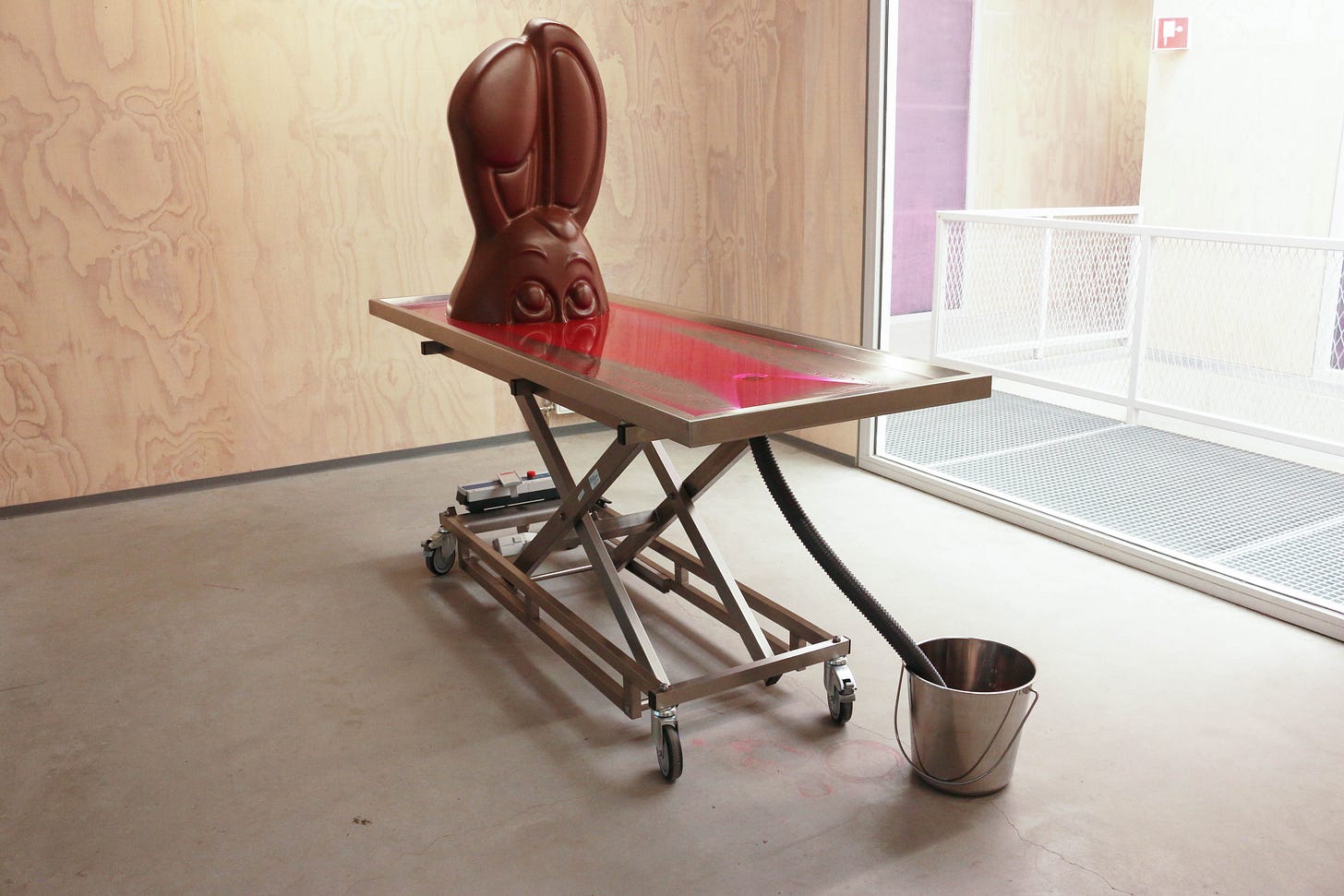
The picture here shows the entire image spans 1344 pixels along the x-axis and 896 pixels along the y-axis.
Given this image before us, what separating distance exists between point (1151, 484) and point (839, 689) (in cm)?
208

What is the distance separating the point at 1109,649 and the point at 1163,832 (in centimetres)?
78

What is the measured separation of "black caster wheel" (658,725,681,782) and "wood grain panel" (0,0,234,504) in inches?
106

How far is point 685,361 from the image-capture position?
2.39 meters

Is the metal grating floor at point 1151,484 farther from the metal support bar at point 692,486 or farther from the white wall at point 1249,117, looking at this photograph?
the metal support bar at point 692,486

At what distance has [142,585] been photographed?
3.29 metres

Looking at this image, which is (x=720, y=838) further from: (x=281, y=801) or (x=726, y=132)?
(x=726, y=132)

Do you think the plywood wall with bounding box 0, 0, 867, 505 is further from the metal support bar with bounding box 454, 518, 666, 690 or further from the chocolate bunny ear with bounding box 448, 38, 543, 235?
the chocolate bunny ear with bounding box 448, 38, 543, 235

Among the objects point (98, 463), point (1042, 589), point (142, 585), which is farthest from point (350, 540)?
point (1042, 589)

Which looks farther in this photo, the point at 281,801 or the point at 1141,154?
the point at 1141,154

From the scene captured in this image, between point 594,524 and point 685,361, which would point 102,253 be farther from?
point 685,361

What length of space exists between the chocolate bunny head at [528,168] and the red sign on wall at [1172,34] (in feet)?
6.48

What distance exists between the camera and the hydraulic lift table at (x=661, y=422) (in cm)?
194

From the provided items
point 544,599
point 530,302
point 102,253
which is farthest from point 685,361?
point 102,253

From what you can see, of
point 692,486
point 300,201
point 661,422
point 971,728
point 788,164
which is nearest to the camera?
point 661,422
